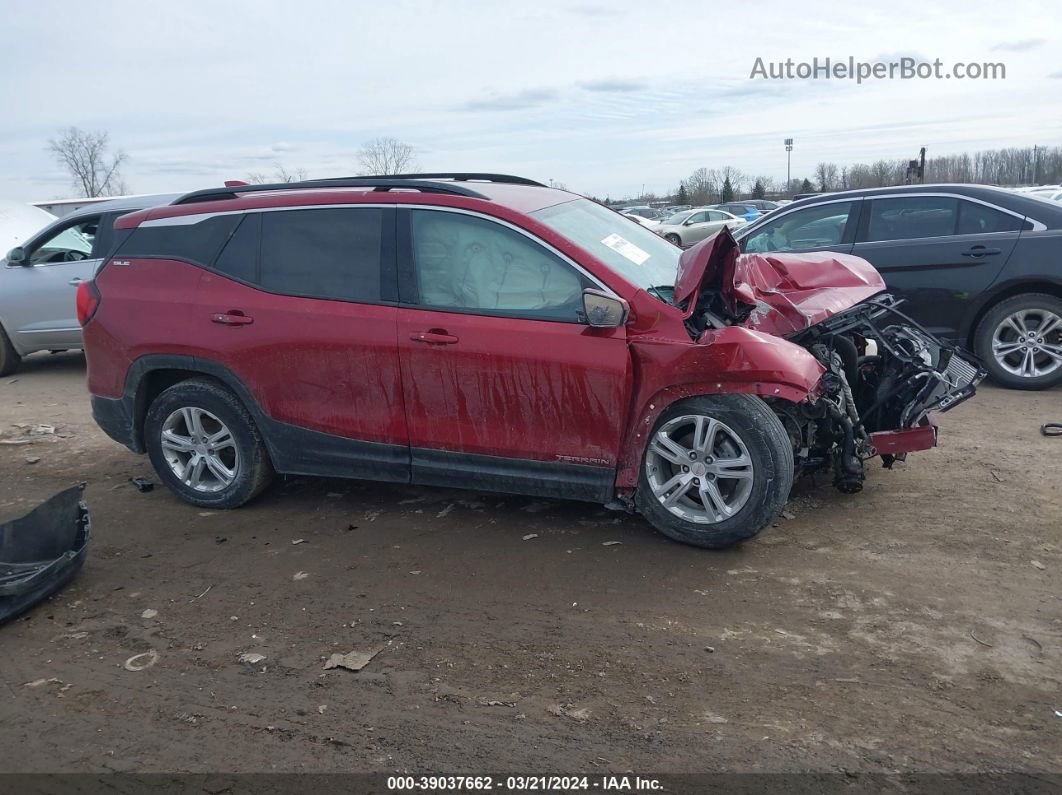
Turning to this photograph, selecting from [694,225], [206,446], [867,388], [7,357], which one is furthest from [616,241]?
[694,225]

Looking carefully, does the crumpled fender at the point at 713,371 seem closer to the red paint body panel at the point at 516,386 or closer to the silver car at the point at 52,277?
the red paint body panel at the point at 516,386

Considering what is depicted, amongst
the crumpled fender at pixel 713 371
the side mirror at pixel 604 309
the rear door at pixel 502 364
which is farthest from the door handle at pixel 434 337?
the crumpled fender at pixel 713 371

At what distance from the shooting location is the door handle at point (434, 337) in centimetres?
451

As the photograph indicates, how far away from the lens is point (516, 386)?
4.43 m

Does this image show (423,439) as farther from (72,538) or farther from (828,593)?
(828,593)

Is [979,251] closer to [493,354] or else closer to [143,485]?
[493,354]

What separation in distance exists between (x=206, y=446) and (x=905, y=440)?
4.04 m

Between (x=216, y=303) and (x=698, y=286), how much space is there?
277 cm

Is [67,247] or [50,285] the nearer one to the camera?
[50,285]

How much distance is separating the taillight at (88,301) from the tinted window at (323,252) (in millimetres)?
1201

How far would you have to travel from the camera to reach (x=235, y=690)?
11.1ft

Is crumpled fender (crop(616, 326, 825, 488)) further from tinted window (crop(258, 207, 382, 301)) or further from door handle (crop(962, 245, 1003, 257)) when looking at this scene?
door handle (crop(962, 245, 1003, 257))

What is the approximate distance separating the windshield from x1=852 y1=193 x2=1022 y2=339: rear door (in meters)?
2.99

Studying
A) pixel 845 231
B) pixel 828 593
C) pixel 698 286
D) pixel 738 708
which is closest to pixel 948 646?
pixel 828 593
